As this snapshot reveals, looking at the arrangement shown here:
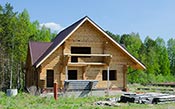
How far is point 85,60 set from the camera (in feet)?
85.4

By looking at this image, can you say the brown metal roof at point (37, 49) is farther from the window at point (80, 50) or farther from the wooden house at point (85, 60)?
the window at point (80, 50)

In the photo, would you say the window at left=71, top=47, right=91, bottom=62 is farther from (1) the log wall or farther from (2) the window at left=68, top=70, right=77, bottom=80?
(2) the window at left=68, top=70, right=77, bottom=80

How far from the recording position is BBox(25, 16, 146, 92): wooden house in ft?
82.2

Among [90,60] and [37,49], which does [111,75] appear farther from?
[37,49]

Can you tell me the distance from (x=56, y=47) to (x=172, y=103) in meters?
9.72

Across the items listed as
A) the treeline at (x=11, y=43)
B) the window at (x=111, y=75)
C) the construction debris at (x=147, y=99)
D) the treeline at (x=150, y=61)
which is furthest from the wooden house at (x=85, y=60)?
the treeline at (x=150, y=61)

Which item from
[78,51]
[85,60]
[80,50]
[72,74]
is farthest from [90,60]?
[72,74]

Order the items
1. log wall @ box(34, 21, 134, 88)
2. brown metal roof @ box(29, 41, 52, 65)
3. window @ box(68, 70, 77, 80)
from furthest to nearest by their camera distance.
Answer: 1. brown metal roof @ box(29, 41, 52, 65)
2. window @ box(68, 70, 77, 80)
3. log wall @ box(34, 21, 134, 88)

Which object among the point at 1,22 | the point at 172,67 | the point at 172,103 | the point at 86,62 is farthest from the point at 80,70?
the point at 172,67

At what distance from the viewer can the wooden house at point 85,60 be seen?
25.1 metres

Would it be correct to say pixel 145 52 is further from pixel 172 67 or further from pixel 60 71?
pixel 60 71

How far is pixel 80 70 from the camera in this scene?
25.8 metres

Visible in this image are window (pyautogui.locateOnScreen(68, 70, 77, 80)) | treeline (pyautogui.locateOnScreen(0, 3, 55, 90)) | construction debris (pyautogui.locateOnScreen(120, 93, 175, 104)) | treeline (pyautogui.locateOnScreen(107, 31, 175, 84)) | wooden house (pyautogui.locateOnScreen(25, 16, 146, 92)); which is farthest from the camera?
treeline (pyautogui.locateOnScreen(107, 31, 175, 84))

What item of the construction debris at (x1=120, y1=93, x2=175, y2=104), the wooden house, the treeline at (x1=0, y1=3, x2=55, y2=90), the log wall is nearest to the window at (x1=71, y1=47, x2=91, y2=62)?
the wooden house
